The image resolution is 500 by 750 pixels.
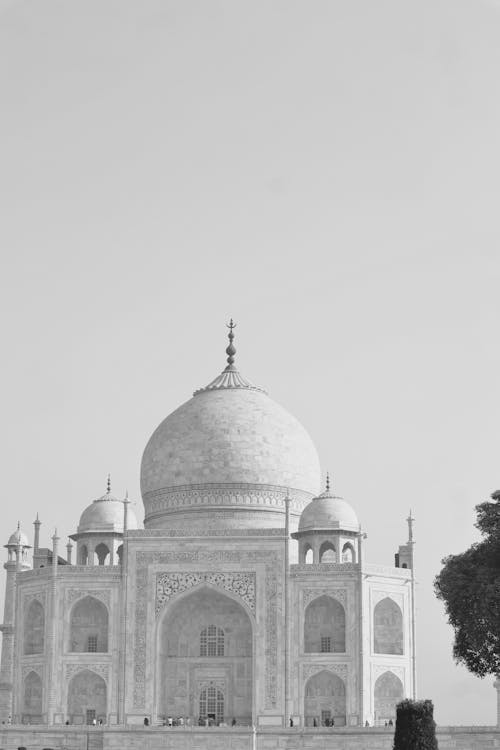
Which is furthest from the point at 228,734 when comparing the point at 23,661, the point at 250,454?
the point at 250,454

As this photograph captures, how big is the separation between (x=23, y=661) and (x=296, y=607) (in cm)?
747

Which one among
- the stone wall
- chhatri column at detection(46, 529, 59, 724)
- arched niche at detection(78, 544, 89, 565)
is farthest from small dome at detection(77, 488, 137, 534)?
the stone wall

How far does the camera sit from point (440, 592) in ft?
96.9

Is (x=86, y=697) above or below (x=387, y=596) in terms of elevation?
below

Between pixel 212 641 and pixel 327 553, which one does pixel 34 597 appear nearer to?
pixel 212 641

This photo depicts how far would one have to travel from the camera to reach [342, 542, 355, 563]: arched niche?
3866cm

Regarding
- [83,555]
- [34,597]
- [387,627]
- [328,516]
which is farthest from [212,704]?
[83,555]

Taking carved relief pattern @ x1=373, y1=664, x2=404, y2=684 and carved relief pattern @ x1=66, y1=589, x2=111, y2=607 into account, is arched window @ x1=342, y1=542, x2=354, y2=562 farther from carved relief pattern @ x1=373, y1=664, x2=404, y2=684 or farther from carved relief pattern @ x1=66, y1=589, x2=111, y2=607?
carved relief pattern @ x1=66, y1=589, x2=111, y2=607

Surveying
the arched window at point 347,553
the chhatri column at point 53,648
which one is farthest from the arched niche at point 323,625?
the chhatri column at point 53,648

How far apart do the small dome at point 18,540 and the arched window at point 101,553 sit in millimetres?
2149

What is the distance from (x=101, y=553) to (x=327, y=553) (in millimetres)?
6494

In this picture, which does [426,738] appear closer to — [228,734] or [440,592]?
[440,592]

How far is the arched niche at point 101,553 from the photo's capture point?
4025cm

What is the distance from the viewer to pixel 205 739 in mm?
31469
